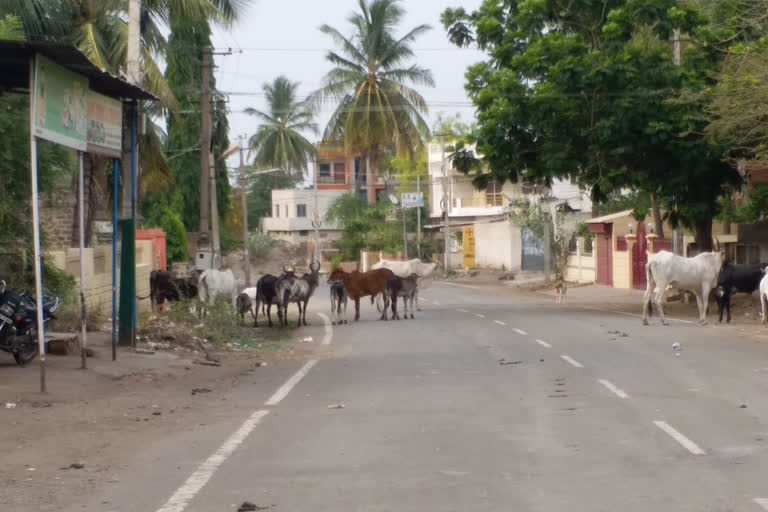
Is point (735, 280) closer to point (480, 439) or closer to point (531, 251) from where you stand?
point (480, 439)

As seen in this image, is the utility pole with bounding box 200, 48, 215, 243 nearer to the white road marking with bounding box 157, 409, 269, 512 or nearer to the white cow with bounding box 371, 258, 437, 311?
the white cow with bounding box 371, 258, 437, 311

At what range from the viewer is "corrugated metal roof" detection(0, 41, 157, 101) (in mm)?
13133

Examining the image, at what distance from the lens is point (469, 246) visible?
75.0m

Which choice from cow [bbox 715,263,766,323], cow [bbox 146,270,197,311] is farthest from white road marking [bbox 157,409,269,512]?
cow [bbox 715,263,766,323]

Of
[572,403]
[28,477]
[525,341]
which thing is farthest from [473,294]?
[28,477]

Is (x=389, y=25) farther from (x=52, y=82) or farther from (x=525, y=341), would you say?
(x=52, y=82)

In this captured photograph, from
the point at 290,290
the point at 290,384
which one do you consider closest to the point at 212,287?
the point at 290,290

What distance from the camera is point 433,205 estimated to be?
89875 mm

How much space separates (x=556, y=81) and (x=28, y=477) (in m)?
23.7

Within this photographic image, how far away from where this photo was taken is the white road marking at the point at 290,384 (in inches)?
536

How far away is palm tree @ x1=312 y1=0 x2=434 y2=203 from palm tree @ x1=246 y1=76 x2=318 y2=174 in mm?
18876

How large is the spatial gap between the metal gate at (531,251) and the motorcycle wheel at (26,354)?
4983 cm

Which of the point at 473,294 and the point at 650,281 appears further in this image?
the point at 473,294

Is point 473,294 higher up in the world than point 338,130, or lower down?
lower down
